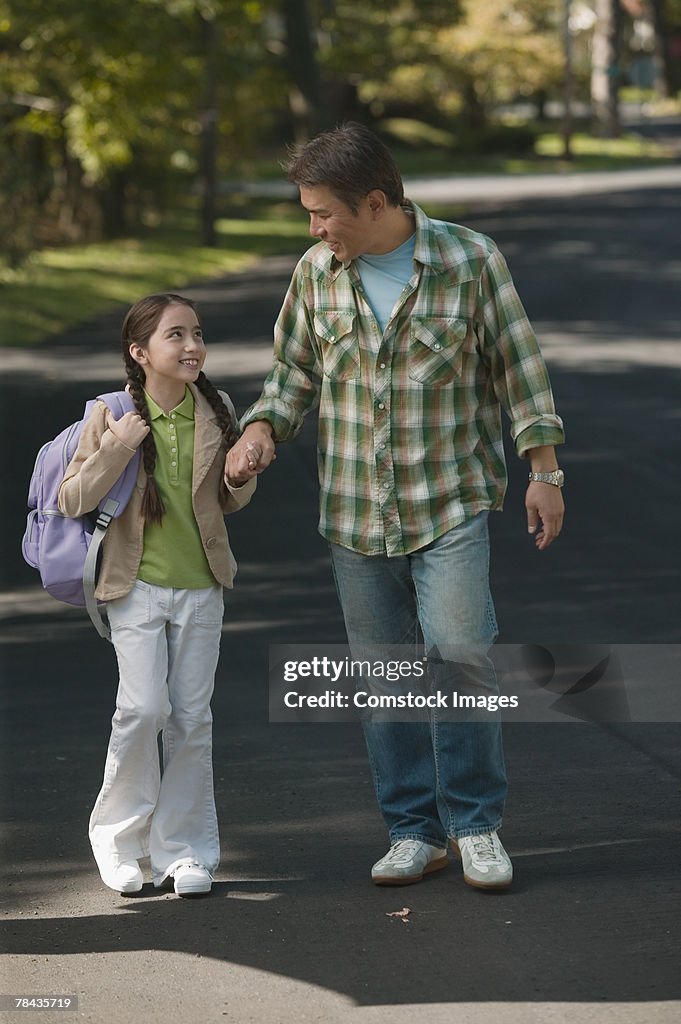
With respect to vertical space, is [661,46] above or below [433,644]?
above

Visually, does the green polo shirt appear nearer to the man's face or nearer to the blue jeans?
the blue jeans

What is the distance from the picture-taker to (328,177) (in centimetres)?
440

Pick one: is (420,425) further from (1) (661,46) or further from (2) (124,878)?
(1) (661,46)

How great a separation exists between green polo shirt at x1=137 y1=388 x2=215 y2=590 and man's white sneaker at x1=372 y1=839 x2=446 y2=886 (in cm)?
83

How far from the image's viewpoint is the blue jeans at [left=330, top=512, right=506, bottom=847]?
4559mm

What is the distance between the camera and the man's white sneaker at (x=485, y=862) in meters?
4.54

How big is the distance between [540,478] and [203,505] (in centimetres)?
85

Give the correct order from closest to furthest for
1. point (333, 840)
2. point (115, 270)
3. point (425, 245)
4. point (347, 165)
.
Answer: point (347, 165)
point (425, 245)
point (333, 840)
point (115, 270)

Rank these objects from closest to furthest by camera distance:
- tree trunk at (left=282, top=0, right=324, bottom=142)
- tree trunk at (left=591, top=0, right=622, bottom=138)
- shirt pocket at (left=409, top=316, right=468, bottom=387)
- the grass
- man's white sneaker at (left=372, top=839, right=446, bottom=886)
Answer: shirt pocket at (left=409, top=316, right=468, bottom=387) → man's white sneaker at (left=372, top=839, right=446, bottom=886) → the grass → tree trunk at (left=282, top=0, right=324, bottom=142) → tree trunk at (left=591, top=0, right=622, bottom=138)

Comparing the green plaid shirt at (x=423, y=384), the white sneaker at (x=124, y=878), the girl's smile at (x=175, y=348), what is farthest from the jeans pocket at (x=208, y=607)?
the white sneaker at (x=124, y=878)

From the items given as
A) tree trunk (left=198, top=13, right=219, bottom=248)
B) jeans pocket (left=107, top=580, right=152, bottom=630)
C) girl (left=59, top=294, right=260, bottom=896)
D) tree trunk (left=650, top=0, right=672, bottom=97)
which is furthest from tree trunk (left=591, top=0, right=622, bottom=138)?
jeans pocket (left=107, top=580, right=152, bottom=630)

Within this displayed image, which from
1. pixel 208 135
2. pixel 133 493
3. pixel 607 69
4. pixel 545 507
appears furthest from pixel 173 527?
pixel 607 69

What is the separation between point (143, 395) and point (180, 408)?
0.10m

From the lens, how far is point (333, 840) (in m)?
5.07
